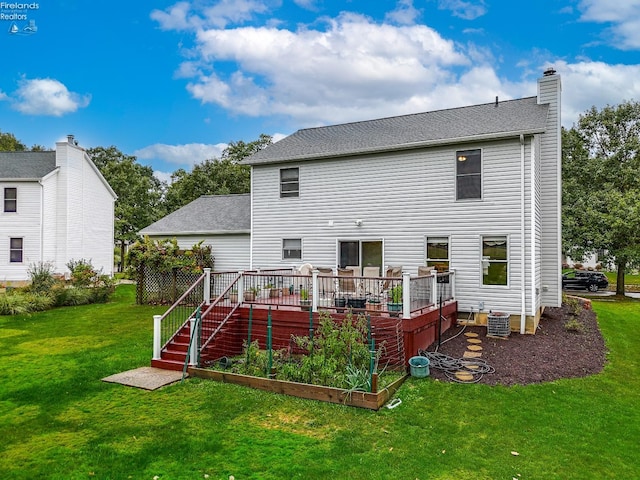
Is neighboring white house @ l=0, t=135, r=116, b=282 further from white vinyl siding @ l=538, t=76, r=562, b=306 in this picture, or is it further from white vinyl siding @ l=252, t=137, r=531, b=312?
white vinyl siding @ l=538, t=76, r=562, b=306

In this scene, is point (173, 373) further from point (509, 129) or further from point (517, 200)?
point (509, 129)

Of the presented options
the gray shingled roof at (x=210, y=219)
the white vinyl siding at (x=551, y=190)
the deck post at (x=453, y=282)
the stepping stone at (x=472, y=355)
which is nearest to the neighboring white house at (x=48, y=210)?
the gray shingled roof at (x=210, y=219)

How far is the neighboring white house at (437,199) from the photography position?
1083 cm

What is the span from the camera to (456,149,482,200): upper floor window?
446 inches

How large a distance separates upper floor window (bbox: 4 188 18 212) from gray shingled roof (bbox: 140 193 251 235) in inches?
329

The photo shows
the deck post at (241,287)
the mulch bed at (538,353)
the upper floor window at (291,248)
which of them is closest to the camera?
the mulch bed at (538,353)

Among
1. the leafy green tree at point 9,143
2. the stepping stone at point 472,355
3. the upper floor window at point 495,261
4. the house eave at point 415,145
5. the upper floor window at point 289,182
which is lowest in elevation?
the stepping stone at point 472,355

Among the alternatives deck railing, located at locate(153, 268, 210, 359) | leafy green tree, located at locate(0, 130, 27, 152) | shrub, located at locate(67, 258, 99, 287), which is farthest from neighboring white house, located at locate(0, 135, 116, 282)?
leafy green tree, located at locate(0, 130, 27, 152)

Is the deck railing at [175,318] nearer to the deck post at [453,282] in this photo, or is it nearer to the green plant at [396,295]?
the green plant at [396,295]

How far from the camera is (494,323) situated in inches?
404

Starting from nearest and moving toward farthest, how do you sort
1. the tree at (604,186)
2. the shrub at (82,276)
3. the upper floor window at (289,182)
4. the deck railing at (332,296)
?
the deck railing at (332,296), the upper floor window at (289,182), the shrub at (82,276), the tree at (604,186)

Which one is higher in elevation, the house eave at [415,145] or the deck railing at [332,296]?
the house eave at [415,145]

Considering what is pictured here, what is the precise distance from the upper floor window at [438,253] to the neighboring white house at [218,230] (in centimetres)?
749

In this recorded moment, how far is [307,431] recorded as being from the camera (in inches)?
221
